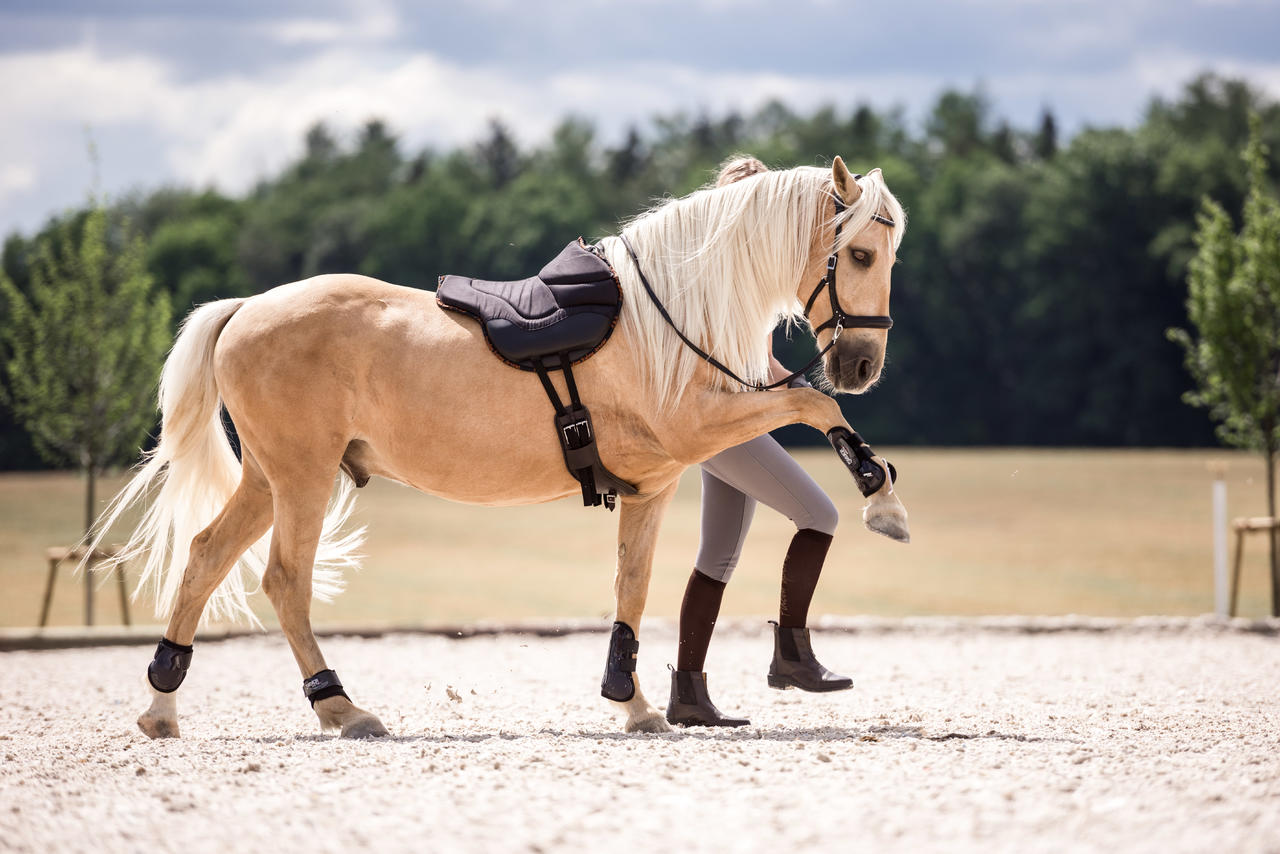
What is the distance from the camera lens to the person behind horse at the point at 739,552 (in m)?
5.36

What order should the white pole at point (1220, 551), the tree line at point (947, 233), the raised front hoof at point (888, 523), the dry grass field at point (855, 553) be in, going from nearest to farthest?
the raised front hoof at point (888, 523) < the white pole at point (1220, 551) < the dry grass field at point (855, 553) < the tree line at point (947, 233)

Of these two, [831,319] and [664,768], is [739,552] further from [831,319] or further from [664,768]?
[664,768]

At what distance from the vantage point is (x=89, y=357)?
11570 millimetres

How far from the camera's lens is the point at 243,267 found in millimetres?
67562

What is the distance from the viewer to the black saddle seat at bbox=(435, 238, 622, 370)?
4895mm

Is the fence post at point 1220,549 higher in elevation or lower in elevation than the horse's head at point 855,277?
lower

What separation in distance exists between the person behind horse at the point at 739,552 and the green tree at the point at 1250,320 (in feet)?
24.4

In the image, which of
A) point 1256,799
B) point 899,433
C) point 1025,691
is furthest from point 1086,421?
point 1256,799

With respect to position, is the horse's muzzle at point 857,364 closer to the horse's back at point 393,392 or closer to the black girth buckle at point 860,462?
the black girth buckle at point 860,462

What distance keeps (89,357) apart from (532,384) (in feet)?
26.7

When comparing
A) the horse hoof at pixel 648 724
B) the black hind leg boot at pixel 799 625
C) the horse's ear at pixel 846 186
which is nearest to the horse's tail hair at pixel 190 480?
the horse hoof at pixel 648 724

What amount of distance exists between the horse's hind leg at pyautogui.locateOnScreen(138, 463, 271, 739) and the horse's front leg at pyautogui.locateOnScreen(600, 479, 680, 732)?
1.58m

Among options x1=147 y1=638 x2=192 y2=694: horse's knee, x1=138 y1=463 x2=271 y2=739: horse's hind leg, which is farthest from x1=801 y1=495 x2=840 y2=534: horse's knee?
x1=147 y1=638 x2=192 y2=694: horse's knee

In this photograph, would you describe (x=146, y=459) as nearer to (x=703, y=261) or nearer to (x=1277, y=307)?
(x=703, y=261)
